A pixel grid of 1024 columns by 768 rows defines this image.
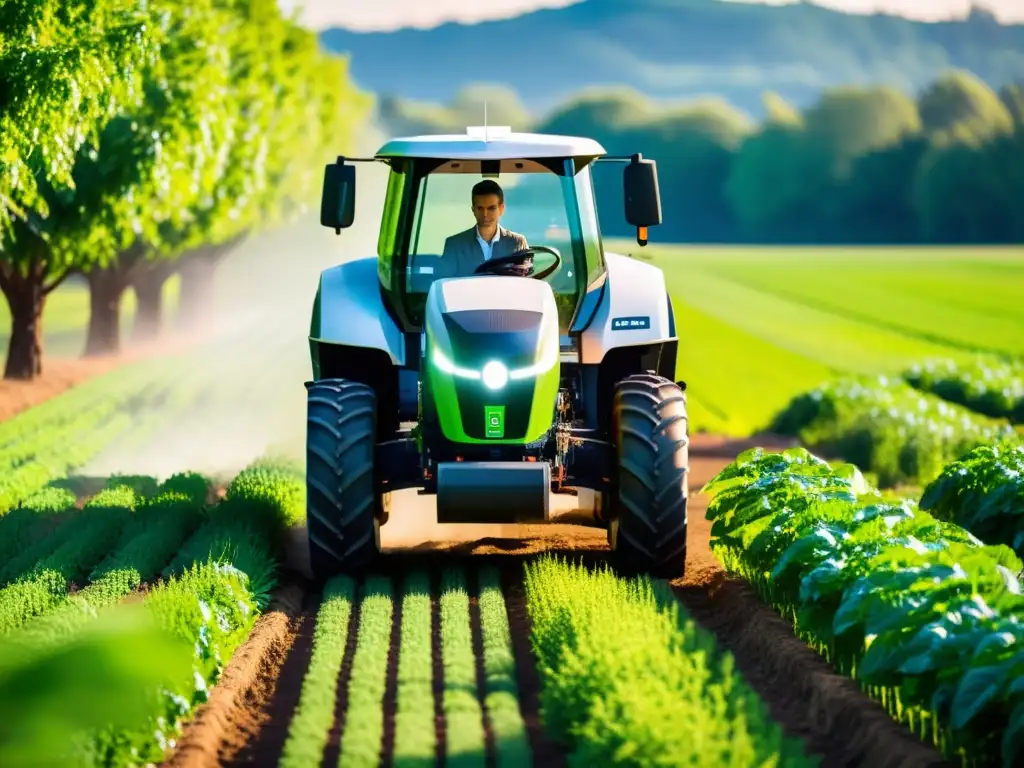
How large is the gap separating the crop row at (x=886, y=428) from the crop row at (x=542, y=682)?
919cm

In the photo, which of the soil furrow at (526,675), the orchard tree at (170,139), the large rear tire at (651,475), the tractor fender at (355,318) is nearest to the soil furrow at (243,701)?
the soil furrow at (526,675)

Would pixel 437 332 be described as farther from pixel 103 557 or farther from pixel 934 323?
pixel 934 323

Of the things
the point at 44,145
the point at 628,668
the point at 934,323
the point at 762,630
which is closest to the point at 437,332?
the point at 762,630

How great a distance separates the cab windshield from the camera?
36.2ft

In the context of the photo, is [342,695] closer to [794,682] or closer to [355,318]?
[794,682]

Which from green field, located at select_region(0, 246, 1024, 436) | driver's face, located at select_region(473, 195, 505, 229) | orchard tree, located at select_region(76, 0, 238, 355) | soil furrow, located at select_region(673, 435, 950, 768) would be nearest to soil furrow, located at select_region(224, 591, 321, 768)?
soil furrow, located at select_region(673, 435, 950, 768)

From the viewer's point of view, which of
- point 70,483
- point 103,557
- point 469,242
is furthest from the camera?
point 70,483

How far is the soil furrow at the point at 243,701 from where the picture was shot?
7.24m

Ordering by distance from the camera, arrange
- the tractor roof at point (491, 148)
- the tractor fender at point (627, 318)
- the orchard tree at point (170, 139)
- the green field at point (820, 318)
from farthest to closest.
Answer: the green field at point (820, 318)
the orchard tree at point (170, 139)
the tractor fender at point (627, 318)
the tractor roof at point (491, 148)

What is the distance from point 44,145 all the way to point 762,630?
847cm

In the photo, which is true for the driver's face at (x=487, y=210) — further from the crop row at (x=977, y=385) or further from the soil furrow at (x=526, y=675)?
the crop row at (x=977, y=385)

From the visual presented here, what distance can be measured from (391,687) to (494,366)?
7.74ft

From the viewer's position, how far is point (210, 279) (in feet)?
164

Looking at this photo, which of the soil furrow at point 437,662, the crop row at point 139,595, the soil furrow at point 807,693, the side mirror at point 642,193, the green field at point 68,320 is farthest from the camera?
the green field at point 68,320
